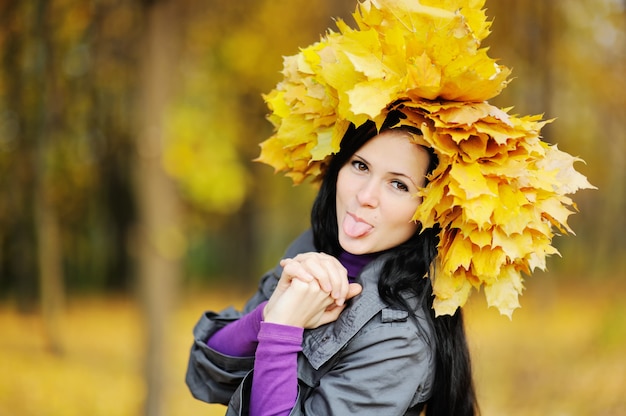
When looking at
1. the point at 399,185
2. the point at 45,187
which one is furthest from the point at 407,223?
the point at 45,187

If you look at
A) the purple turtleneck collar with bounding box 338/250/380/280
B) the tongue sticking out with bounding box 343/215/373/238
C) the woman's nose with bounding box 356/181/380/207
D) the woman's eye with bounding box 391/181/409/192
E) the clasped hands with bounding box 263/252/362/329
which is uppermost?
the woman's eye with bounding box 391/181/409/192

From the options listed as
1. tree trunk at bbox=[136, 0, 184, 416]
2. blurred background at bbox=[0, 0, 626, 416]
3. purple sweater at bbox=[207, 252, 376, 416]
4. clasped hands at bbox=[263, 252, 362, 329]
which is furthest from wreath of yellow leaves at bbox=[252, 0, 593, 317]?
tree trunk at bbox=[136, 0, 184, 416]

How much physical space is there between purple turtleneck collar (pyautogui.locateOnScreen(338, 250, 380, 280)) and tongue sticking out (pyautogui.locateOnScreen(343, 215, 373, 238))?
13cm

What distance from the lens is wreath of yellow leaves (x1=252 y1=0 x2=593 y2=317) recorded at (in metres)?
1.85

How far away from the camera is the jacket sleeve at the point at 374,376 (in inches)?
71.9

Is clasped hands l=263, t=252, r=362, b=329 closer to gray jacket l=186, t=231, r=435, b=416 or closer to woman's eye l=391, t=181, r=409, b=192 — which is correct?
gray jacket l=186, t=231, r=435, b=416

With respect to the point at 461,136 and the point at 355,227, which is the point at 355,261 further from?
the point at 461,136

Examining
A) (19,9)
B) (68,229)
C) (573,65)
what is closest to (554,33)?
(573,65)

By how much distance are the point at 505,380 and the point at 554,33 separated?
16.5 ft

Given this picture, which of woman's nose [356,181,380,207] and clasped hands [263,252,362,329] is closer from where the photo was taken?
clasped hands [263,252,362,329]

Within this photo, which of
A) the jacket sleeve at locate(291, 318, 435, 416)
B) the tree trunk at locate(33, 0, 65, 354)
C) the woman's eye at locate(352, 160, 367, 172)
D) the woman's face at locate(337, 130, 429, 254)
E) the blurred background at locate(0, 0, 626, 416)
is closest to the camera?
the jacket sleeve at locate(291, 318, 435, 416)

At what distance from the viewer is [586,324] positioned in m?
12.3

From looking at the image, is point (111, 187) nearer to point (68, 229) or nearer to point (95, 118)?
point (68, 229)

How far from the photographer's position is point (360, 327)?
1916 mm
